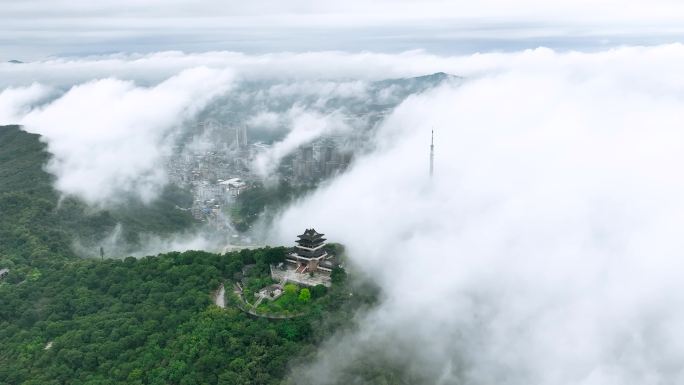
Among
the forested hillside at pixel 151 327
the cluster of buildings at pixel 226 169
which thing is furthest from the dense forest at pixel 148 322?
the cluster of buildings at pixel 226 169

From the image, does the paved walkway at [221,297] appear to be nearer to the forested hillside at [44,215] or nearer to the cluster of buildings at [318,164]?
the forested hillside at [44,215]

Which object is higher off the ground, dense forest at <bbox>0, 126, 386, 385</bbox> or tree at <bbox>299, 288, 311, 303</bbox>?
tree at <bbox>299, 288, 311, 303</bbox>

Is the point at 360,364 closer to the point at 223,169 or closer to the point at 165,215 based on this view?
the point at 165,215

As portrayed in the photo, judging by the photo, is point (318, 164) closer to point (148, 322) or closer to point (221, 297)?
point (221, 297)

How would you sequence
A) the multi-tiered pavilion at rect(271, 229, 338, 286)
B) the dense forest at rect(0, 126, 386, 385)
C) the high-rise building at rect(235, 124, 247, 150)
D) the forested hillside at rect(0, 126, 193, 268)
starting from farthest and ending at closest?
the high-rise building at rect(235, 124, 247, 150), the forested hillside at rect(0, 126, 193, 268), the multi-tiered pavilion at rect(271, 229, 338, 286), the dense forest at rect(0, 126, 386, 385)

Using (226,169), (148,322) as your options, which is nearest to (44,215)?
(148,322)

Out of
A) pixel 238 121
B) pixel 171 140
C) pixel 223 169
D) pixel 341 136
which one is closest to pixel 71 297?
pixel 223 169

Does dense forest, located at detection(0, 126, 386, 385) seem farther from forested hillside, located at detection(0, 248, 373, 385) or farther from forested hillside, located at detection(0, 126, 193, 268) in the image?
forested hillside, located at detection(0, 126, 193, 268)

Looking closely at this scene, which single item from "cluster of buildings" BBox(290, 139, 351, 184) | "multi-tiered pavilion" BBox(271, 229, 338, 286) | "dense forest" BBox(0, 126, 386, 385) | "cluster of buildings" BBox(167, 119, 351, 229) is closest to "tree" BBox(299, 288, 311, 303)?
"dense forest" BBox(0, 126, 386, 385)
